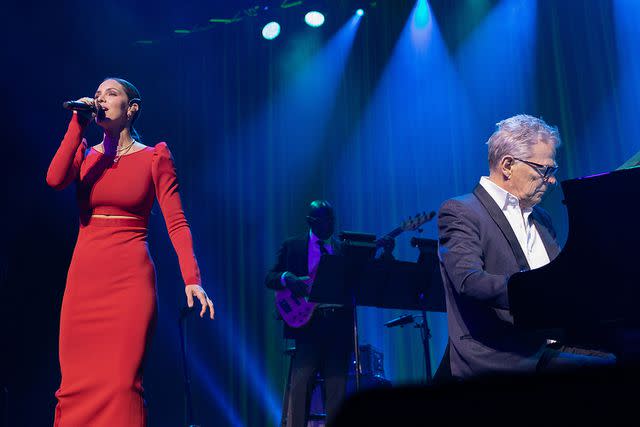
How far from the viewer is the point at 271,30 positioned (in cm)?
905

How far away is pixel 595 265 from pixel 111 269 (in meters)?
1.94

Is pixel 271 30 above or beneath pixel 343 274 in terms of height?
above

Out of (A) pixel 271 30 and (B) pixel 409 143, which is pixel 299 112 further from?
(B) pixel 409 143

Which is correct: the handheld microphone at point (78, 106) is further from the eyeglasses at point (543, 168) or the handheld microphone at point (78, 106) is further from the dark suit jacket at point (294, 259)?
the dark suit jacket at point (294, 259)

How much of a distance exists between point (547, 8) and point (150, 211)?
6612mm

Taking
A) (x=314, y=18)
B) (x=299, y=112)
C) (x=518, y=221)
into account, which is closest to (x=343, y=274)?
(x=518, y=221)

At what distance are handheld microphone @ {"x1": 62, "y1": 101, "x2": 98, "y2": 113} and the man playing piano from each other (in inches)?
64.7

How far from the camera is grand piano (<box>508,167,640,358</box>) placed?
222 centimetres

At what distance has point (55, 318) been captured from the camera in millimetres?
6406

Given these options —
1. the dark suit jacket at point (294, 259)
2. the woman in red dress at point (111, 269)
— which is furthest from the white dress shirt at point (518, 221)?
the dark suit jacket at point (294, 259)

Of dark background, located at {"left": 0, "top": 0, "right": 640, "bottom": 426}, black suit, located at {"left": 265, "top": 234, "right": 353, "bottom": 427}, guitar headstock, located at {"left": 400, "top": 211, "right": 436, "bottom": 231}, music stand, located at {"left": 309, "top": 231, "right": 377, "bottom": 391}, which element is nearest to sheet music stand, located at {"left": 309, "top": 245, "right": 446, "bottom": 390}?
music stand, located at {"left": 309, "top": 231, "right": 377, "bottom": 391}

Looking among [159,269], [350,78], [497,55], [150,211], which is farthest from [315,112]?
[150,211]

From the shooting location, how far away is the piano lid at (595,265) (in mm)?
2217

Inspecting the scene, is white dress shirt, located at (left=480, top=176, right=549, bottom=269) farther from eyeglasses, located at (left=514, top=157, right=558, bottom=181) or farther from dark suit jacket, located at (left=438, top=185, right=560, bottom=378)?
eyeglasses, located at (left=514, top=157, right=558, bottom=181)
